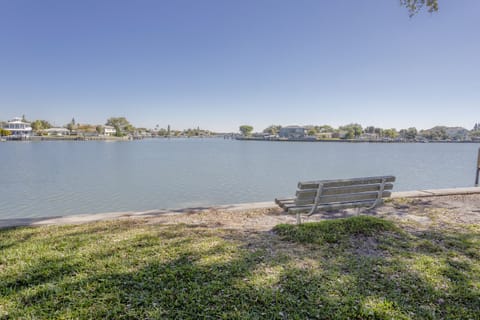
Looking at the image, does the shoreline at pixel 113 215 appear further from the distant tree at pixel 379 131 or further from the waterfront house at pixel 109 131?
the distant tree at pixel 379 131

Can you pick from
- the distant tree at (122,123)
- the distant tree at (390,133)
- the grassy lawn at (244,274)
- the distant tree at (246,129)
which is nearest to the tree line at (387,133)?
the distant tree at (390,133)

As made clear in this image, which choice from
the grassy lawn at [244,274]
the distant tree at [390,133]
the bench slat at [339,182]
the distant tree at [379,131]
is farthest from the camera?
the distant tree at [379,131]

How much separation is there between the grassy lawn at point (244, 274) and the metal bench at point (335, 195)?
46 centimetres

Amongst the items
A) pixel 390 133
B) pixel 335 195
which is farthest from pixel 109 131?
pixel 390 133

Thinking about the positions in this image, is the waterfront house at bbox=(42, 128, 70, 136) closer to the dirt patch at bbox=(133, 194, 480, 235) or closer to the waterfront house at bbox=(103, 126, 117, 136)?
the waterfront house at bbox=(103, 126, 117, 136)

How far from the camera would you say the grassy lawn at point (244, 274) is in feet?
6.73

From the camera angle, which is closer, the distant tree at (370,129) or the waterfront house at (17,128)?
the waterfront house at (17,128)

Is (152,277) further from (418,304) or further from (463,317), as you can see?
(463,317)

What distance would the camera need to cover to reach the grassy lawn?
2.05 m

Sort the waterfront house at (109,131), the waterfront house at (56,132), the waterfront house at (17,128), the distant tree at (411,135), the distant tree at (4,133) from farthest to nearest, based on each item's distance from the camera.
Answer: the distant tree at (411,135) → the waterfront house at (109,131) → the waterfront house at (56,132) → the waterfront house at (17,128) → the distant tree at (4,133)

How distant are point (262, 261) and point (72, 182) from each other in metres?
14.6

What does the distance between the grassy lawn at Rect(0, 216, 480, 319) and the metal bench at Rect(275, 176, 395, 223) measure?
18.0 inches

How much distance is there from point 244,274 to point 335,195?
2524 mm

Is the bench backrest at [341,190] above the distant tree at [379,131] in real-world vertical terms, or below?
below
